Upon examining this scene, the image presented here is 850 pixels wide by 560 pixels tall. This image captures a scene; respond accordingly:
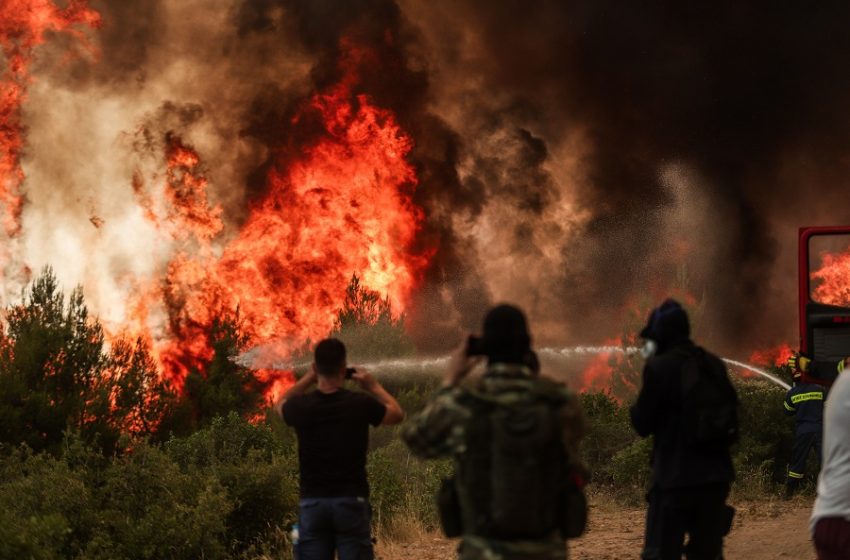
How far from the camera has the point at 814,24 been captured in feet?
148

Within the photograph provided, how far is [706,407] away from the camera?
18.4 ft

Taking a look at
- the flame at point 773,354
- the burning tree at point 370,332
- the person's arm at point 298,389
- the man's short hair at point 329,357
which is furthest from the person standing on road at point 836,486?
the flame at point 773,354

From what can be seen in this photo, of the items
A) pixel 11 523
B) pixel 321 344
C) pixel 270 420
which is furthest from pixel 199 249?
pixel 321 344

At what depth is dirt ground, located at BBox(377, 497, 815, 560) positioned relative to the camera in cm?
934

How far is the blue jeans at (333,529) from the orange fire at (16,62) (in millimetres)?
39004

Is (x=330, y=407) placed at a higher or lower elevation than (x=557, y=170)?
lower

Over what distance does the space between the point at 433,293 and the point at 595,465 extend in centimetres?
3024

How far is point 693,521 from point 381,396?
177 cm

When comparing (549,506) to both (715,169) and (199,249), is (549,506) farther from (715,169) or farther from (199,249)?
(715,169)

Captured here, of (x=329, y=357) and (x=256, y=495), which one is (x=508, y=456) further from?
(x=256, y=495)

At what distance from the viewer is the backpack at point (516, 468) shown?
4121 millimetres

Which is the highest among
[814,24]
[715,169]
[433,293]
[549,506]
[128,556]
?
[814,24]

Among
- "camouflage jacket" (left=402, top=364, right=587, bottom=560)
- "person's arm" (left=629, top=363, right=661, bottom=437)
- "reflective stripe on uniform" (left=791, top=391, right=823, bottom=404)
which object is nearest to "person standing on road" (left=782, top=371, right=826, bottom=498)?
"reflective stripe on uniform" (left=791, top=391, right=823, bottom=404)

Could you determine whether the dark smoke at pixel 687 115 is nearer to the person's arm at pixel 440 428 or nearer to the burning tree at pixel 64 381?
the burning tree at pixel 64 381
